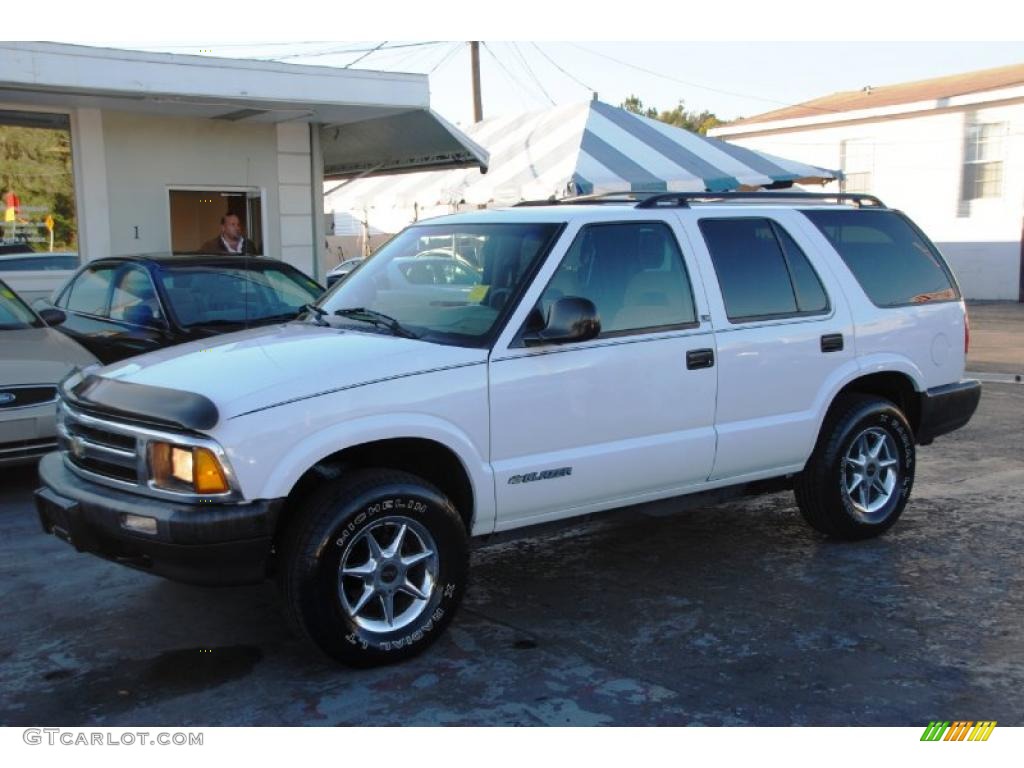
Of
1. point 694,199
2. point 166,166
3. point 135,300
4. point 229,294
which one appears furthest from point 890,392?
point 166,166

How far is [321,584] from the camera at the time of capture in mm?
3947

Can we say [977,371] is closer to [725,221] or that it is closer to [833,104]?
[725,221]

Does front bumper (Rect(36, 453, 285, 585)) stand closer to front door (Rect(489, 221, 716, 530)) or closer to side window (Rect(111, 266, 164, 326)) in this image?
front door (Rect(489, 221, 716, 530))

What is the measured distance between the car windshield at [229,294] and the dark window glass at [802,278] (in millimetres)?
4012

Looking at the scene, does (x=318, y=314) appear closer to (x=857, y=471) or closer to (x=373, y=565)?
(x=373, y=565)

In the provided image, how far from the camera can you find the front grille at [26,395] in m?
6.72

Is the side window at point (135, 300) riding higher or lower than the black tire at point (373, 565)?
higher

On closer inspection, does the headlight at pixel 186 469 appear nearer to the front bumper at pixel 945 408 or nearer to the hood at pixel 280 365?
the hood at pixel 280 365

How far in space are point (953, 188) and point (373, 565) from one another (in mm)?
25396

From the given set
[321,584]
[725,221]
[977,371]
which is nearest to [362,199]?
[977,371]

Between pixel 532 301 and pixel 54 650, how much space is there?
8.28 ft

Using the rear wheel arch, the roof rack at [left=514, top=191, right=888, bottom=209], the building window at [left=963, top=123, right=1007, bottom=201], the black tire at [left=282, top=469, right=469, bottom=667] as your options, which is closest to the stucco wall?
the building window at [left=963, top=123, right=1007, bottom=201]

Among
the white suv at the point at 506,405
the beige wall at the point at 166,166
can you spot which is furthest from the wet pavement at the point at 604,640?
the beige wall at the point at 166,166

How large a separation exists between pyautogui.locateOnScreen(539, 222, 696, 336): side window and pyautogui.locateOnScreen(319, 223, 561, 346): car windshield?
0.18 metres
